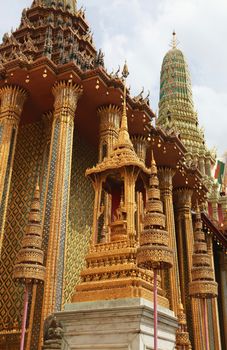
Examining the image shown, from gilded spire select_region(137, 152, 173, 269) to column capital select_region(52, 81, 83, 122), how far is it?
292 inches

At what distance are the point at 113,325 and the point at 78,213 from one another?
9.37 meters

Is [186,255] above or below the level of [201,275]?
above

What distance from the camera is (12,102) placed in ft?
41.9

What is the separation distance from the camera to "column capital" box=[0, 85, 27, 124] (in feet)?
41.2

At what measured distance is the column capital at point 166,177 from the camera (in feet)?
56.1

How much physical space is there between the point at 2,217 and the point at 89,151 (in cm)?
523

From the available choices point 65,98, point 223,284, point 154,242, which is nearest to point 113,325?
point 154,242

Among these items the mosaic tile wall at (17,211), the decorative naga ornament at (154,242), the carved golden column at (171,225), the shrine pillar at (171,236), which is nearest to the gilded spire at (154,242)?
the decorative naga ornament at (154,242)

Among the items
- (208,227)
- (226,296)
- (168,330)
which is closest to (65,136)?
(168,330)

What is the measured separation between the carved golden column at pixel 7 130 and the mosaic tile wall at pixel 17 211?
5.55 ft

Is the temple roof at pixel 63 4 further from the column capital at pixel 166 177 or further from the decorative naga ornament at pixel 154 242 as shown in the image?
the decorative naga ornament at pixel 154 242

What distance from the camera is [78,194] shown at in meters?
14.2

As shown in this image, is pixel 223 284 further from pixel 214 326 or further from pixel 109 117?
pixel 109 117

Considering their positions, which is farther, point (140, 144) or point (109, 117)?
point (140, 144)
